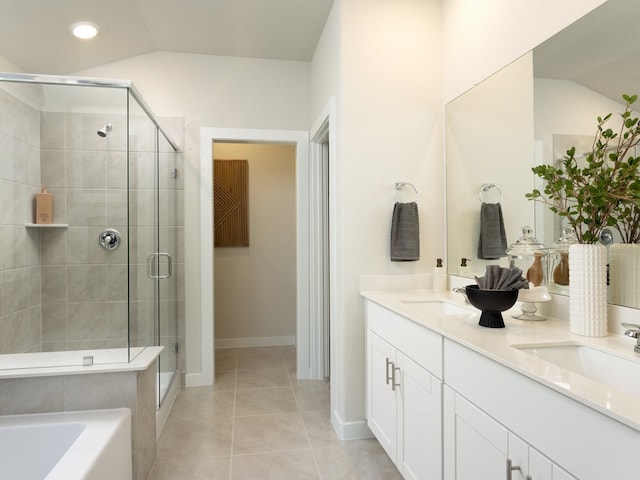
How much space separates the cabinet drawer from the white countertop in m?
0.05

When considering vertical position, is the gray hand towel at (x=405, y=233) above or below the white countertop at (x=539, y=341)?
above

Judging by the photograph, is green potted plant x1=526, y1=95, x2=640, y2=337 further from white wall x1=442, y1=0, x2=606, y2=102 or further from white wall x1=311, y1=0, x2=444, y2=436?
white wall x1=311, y1=0, x2=444, y2=436

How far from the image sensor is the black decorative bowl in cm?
140

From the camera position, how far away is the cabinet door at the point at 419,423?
4.89 feet

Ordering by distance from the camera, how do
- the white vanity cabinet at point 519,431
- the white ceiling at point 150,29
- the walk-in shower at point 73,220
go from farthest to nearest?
1. the white ceiling at point 150,29
2. the walk-in shower at point 73,220
3. the white vanity cabinet at point 519,431

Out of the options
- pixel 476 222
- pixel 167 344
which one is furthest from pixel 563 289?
pixel 167 344

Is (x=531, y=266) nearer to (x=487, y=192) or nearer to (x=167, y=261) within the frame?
(x=487, y=192)

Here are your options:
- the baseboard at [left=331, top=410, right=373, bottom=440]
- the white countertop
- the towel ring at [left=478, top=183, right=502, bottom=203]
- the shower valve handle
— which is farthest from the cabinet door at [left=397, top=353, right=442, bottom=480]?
the shower valve handle

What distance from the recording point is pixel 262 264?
4.46 m

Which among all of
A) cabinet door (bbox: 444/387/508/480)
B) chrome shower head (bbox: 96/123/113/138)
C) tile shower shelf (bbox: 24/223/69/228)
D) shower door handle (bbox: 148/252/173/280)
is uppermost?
chrome shower head (bbox: 96/123/113/138)

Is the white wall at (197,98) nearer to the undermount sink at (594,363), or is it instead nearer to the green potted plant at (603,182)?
the green potted plant at (603,182)

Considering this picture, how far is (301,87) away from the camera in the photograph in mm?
3486

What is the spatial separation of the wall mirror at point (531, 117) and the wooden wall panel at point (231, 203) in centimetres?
252

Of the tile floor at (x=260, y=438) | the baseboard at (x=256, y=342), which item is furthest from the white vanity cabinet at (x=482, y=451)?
the baseboard at (x=256, y=342)
